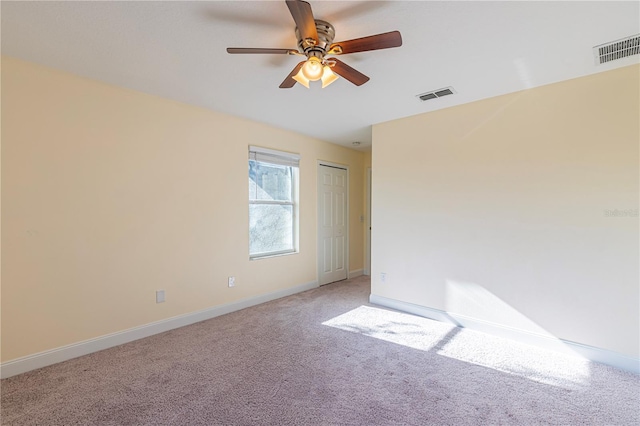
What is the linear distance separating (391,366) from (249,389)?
44.0 inches

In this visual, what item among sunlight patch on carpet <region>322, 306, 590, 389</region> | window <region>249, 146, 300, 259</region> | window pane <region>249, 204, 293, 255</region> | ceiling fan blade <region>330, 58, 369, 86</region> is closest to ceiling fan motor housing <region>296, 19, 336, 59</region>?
ceiling fan blade <region>330, 58, 369, 86</region>

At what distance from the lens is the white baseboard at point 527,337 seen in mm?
2348

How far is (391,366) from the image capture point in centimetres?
236

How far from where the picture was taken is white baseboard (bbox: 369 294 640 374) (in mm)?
2348

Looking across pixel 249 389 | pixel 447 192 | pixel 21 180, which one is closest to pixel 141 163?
pixel 21 180

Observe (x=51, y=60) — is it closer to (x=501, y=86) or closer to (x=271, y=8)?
(x=271, y=8)

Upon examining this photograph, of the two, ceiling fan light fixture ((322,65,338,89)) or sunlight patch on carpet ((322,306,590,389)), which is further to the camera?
sunlight patch on carpet ((322,306,590,389))

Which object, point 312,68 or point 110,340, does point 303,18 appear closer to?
point 312,68

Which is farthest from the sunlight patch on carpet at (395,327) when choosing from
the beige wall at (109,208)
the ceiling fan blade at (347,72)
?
the ceiling fan blade at (347,72)

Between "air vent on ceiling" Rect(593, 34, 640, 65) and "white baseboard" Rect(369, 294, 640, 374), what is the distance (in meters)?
2.31

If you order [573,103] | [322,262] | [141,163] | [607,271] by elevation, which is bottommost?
[322,262]


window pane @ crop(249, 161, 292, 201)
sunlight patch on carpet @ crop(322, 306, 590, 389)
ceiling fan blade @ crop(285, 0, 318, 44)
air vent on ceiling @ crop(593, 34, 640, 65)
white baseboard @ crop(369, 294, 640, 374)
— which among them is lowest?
sunlight patch on carpet @ crop(322, 306, 590, 389)

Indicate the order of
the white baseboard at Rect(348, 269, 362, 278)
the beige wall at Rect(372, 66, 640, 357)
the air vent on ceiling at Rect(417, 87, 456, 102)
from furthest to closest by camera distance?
1. the white baseboard at Rect(348, 269, 362, 278)
2. the air vent on ceiling at Rect(417, 87, 456, 102)
3. the beige wall at Rect(372, 66, 640, 357)

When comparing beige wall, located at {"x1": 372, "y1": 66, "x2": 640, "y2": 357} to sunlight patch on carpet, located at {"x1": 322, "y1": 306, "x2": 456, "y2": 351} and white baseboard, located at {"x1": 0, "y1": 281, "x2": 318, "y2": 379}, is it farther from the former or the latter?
white baseboard, located at {"x1": 0, "y1": 281, "x2": 318, "y2": 379}
